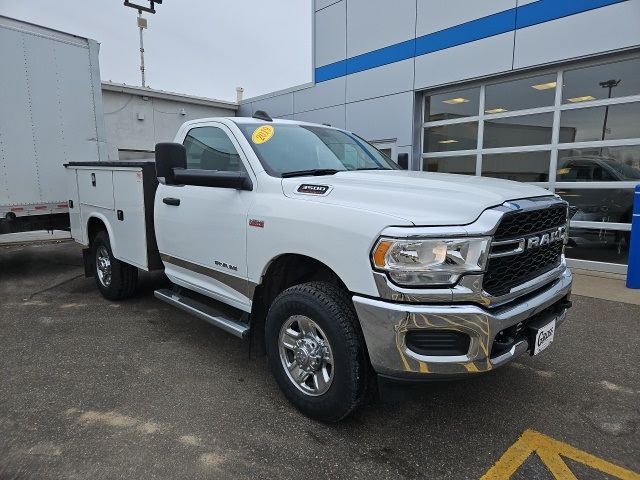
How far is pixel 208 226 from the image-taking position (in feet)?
11.6

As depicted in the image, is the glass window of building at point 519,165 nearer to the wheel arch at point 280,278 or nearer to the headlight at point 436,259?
the wheel arch at point 280,278

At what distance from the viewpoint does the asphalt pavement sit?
2.42 m

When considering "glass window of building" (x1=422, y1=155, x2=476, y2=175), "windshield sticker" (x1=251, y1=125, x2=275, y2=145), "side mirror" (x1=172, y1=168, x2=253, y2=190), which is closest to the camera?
"side mirror" (x1=172, y1=168, x2=253, y2=190)

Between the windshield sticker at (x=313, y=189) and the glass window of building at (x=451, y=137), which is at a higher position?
the glass window of building at (x=451, y=137)

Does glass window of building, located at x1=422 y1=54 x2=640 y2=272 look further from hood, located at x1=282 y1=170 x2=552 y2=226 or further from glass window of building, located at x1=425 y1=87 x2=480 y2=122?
hood, located at x1=282 y1=170 x2=552 y2=226

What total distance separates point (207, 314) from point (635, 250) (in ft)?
18.8

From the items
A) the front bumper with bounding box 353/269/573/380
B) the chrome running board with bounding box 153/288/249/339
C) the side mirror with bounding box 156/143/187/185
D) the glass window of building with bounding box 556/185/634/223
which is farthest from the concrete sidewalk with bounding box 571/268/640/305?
the side mirror with bounding box 156/143/187/185

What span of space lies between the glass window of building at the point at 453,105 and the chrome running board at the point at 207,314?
6709 millimetres

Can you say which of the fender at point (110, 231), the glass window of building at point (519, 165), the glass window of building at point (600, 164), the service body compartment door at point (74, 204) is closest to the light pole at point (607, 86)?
the glass window of building at point (600, 164)

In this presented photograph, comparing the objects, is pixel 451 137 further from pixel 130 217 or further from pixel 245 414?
pixel 245 414

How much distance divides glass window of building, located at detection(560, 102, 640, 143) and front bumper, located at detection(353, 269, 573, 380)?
5987mm

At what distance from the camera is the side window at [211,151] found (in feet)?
11.6

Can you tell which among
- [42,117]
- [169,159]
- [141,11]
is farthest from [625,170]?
[141,11]

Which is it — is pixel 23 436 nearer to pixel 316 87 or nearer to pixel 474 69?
pixel 474 69
